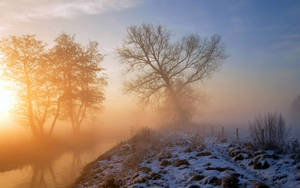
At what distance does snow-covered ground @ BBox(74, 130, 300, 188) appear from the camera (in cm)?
641

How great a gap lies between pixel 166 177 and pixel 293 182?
163 inches

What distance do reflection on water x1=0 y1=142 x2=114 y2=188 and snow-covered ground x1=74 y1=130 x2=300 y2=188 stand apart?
112 cm

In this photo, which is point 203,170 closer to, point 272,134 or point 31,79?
point 272,134

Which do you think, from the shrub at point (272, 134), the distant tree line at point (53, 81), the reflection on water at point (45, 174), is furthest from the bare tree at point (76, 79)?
the shrub at point (272, 134)

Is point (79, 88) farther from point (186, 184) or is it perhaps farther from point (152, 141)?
point (186, 184)

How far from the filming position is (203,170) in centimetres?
756

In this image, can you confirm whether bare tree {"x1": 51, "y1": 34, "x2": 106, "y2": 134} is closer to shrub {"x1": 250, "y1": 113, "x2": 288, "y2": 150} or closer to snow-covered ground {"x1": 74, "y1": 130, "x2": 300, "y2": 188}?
snow-covered ground {"x1": 74, "y1": 130, "x2": 300, "y2": 188}

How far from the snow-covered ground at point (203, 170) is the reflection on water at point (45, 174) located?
1120 millimetres

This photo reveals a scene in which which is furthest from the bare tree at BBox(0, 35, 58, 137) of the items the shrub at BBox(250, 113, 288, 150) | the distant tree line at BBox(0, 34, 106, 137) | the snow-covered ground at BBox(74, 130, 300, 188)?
the shrub at BBox(250, 113, 288, 150)

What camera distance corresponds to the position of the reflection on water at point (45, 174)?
10602mm

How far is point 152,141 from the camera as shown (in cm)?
1493

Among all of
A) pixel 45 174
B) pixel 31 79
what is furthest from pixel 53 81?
pixel 45 174

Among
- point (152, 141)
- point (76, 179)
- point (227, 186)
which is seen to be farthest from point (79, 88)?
point (227, 186)

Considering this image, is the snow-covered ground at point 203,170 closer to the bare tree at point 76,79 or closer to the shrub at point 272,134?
the shrub at point 272,134
